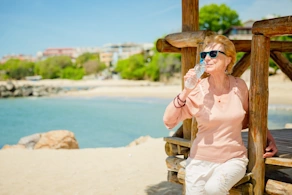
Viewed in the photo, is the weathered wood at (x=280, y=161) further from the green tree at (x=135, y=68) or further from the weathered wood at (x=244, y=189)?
the green tree at (x=135, y=68)

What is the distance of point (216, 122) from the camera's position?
2.78 m

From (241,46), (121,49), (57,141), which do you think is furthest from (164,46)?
(121,49)

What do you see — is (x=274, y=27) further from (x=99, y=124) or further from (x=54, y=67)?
(x=54, y=67)

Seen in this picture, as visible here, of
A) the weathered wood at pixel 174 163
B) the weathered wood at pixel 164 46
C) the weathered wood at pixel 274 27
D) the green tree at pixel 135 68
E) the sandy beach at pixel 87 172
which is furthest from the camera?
the green tree at pixel 135 68

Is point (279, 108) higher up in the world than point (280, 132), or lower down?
lower down

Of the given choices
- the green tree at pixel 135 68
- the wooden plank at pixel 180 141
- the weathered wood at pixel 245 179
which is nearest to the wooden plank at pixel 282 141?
the weathered wood at pixel 245 179

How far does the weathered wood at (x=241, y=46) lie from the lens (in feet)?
14.5

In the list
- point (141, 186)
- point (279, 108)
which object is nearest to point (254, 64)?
point (141, 186)

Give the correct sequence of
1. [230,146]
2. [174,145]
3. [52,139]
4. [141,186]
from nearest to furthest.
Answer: [230,146] → [174,145] → [141,186] → [52,139]

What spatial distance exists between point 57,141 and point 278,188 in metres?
7.54

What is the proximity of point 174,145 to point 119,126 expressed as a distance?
699 inches

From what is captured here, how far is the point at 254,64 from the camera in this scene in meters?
3.28

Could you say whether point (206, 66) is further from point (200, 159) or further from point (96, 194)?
point (96, 194)

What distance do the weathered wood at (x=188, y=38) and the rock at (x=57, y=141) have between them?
6312 millimetres
